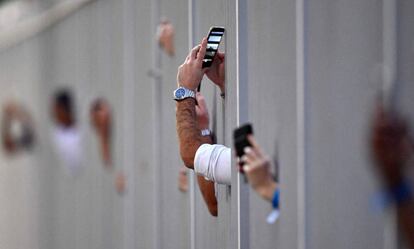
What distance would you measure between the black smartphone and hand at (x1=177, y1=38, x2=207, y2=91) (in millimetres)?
380

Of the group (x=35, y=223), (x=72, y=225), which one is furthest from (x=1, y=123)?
(x=72, y=225)

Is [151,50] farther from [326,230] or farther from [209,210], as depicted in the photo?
[326,230]

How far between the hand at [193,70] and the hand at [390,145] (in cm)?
162

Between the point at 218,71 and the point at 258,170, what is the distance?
0.71m

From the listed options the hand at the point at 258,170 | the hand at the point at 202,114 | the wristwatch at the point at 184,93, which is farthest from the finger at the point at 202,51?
the hand at the point at 258,170

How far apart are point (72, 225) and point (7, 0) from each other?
634cm

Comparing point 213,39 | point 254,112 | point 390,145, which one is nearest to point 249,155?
point 254,112

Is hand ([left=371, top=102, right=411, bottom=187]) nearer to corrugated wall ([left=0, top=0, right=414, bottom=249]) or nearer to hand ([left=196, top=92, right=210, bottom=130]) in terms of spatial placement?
corrugated wall ([left=0, top=0, right=414, bottom=249])

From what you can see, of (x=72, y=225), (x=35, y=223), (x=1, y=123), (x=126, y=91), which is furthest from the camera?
(x=1, y=123)

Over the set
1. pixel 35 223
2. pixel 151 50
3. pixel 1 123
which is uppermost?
pixel 151 50

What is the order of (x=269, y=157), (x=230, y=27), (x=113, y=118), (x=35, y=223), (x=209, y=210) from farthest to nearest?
(x=35, y=223), (x=113, y=118), (x=209, y=210), (x=230, y=27), (x=269, y=157)

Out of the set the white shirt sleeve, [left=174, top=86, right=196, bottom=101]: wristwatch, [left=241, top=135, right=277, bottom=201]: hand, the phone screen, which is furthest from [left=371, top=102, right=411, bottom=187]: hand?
[left=174, top=86, right=196, bottom=101]: wristwatch

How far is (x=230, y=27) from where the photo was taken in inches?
188

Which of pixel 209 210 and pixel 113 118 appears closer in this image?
pixel 209 210
